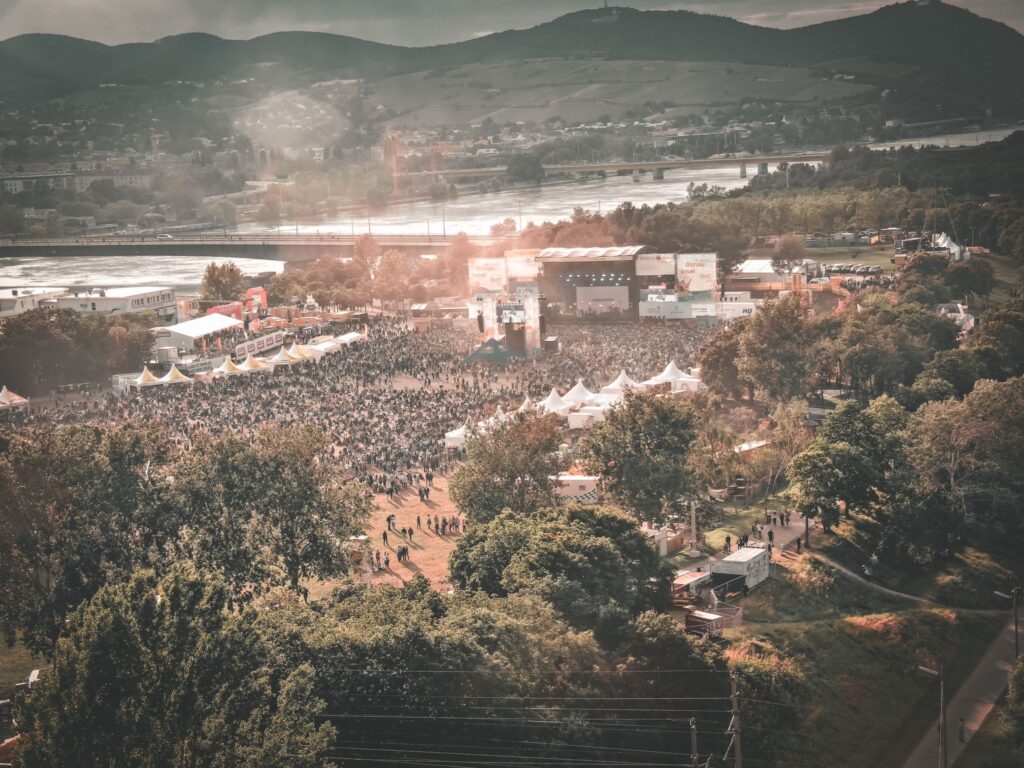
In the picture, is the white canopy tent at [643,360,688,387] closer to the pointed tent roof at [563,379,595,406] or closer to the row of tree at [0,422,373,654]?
the pointed tent roof at [563,379,595,406]

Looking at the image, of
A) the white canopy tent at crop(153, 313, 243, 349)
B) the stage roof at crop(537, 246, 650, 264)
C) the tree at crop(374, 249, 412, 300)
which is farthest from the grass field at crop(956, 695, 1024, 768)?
the tree at crop(374, 249, 412, 300)

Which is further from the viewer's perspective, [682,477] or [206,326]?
[206,326]

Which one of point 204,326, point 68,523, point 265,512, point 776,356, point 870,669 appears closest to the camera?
point 68,523

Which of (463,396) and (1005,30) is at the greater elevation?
(1005,30)

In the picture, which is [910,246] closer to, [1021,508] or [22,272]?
[1021,508]

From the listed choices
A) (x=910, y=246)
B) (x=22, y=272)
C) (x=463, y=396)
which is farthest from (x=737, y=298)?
(x=22, y=272)

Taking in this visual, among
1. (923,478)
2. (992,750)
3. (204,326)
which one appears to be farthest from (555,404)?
(204,326)

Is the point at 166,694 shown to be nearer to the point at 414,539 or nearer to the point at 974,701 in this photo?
the point at 414,539
